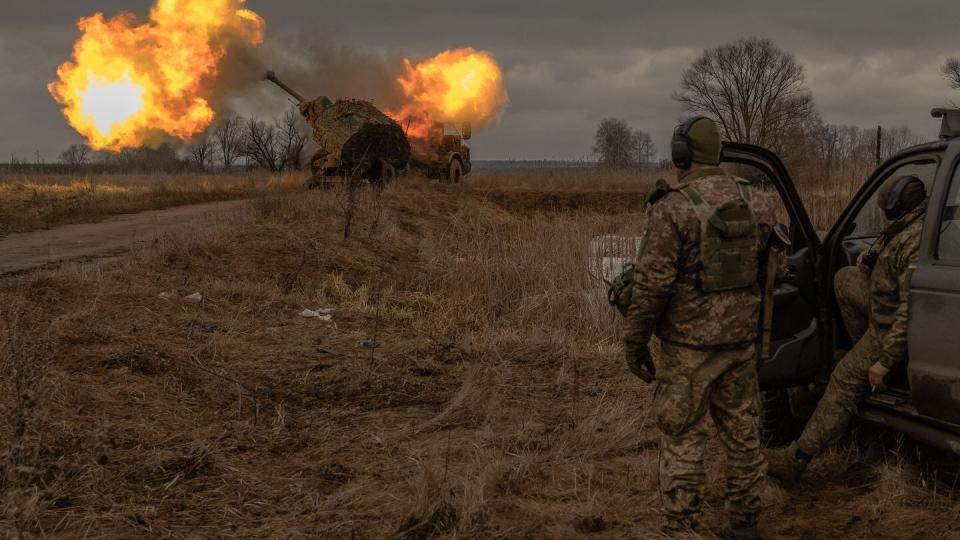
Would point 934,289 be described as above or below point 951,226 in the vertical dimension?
below

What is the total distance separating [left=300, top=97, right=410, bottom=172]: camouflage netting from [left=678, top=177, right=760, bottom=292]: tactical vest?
19.6m

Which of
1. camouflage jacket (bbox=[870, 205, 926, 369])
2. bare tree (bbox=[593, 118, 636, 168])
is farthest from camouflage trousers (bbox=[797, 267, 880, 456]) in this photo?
bare tree (bbox=[593, 118, 636, 168])

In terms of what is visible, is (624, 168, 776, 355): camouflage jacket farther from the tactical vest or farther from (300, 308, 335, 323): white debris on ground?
(300, 308, 335, 323): white debris on ground

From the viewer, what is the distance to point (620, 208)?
2827cm

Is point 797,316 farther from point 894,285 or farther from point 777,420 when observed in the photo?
point 777,420

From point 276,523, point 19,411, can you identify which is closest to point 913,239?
point 276,523

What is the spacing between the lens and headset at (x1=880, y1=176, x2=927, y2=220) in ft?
13.9

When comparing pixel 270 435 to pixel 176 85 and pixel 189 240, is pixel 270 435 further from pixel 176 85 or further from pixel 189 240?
pixel 176 85

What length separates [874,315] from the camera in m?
4.29

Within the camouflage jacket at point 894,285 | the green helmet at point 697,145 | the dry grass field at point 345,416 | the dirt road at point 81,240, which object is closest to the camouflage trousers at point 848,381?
the camouflage jacket at point 894,285

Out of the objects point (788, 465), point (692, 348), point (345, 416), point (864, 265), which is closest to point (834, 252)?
point (864, 265)

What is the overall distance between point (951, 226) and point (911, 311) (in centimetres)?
45

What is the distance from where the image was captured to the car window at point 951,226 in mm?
3939

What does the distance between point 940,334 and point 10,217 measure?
58.4 ft
